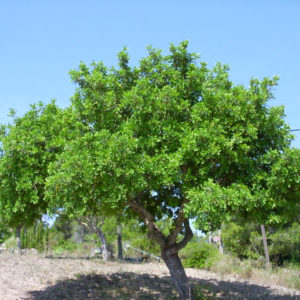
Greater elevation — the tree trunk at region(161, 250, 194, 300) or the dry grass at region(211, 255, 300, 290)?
the tree trunk at region(161, 250, 194, 300)

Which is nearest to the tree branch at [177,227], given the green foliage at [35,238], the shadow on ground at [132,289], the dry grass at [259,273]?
the shadow on ground at [132,289]

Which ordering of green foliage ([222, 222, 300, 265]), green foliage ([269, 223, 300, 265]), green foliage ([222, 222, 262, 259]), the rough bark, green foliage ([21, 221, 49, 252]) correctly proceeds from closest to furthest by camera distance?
the rough bark → green foliage ([269, 223, 300, 265]) → green foliage ([222, 222, 300, 265]) → green foliage ([222, 222, 262, 259]) → green foliage ([21, 221, 49, 252])

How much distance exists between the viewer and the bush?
2135 centimetres

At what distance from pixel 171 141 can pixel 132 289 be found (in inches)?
279

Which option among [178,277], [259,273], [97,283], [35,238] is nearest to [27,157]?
[178,277]

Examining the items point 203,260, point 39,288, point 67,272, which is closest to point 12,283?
point 39,288

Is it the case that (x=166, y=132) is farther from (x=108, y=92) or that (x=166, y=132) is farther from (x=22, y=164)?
(x=22, y=164)

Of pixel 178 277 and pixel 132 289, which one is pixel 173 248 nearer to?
pixel 178 277

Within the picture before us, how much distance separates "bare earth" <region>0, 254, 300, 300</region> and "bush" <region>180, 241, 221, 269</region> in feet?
11.4

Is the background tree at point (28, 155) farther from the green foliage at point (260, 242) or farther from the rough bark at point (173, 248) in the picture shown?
the green foliage at point (260, 242)

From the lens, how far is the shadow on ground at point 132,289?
1223 cm

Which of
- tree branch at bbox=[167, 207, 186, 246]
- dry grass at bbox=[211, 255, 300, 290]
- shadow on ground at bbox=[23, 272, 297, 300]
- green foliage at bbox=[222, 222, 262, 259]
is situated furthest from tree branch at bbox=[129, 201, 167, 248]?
green foliage at bbox=[222, 222, 262, 259]

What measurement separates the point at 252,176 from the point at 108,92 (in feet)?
14.7

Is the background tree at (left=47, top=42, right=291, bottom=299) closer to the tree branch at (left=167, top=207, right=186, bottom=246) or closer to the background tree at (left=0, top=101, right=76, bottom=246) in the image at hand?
the tree branch at (left=167, top=207, right=186, bottom=246)
